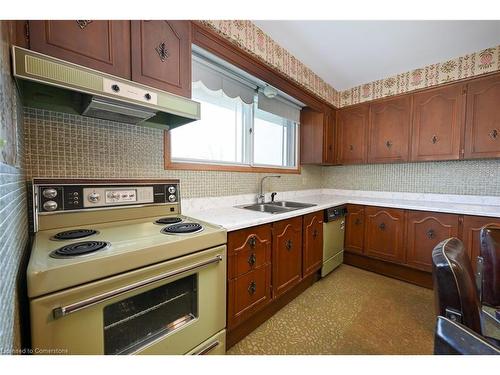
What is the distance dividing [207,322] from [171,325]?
0.20 meters

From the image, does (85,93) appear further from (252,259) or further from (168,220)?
(252,259)

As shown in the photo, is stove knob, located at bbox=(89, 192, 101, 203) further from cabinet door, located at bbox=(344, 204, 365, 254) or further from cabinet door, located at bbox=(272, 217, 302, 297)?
cabinet door, located at bbox=(344, 204, 365, 254)

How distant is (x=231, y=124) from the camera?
211 centimetres

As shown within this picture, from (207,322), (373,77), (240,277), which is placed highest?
(373,77)

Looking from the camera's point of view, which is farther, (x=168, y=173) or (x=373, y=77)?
(x=373, y=77)

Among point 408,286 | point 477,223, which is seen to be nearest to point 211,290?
point 408,286

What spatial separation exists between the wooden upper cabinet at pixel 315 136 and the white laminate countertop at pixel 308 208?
517mm

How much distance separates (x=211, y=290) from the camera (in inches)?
44.4

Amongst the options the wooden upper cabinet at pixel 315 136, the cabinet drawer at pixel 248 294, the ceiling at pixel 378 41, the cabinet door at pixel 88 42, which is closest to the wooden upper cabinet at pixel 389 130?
the ceiling at pixel 378 41

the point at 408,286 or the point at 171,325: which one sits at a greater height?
the point at 171,325

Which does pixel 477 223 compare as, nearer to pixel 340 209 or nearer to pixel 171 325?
pixel 340 209

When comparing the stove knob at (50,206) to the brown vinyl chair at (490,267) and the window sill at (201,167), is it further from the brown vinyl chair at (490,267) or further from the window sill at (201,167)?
the brown vinyl chair at (490,267)

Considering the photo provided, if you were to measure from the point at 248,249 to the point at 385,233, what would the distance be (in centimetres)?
183
